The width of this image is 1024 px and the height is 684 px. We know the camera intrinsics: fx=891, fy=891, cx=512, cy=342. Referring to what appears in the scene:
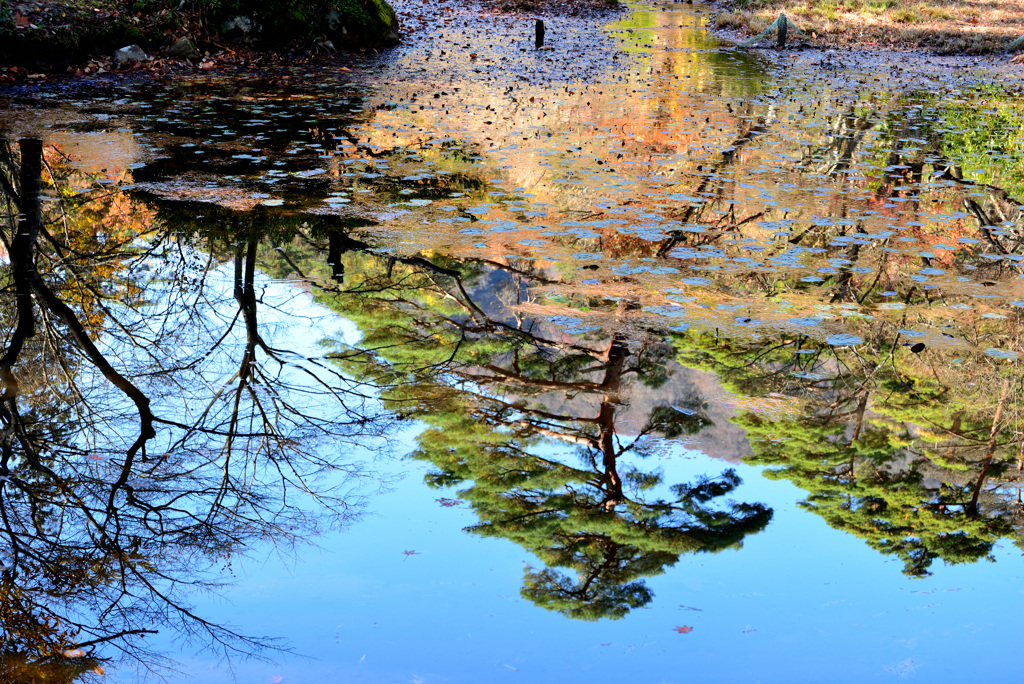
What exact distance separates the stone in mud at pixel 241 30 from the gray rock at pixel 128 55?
1.95 m

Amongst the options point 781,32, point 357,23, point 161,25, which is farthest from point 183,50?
point 781,32

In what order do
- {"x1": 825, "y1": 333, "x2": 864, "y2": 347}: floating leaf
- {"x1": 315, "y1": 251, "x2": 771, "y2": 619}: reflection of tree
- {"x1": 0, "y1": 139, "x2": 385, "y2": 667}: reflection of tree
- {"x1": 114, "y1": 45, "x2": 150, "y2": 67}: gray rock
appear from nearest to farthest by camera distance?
{"x1": 0, "y1": 139, "x2": 385, "y2": 667}: reflection of tree, {"x1": 315, "y1": 251, "x2": 771, "y2": 619}: reflection of tree, {"x1": 825, "y1": 333, "x2": 864, "y2": 347}: floating leaf, {"x1": 114, "y1": 45, "x2": 150, "y2": 67}: gray rock

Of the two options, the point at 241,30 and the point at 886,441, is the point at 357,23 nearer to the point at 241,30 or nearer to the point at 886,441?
the point at 241,30

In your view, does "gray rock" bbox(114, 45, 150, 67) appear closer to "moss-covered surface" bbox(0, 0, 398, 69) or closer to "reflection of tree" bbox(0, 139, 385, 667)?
"moss-covered surface" bbox(0, 0, 398, 69)

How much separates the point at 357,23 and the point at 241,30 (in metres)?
2.61

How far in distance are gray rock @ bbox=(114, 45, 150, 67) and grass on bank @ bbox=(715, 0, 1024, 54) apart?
1955 cm

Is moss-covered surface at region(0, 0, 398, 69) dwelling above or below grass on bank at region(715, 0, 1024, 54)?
below

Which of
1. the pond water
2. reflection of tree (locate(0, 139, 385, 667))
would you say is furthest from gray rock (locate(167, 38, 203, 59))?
reflection of tree (locate(0, 139, 385, 667))

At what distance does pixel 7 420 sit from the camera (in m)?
4.81

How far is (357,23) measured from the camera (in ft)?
63.6

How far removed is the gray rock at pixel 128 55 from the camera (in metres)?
16.1

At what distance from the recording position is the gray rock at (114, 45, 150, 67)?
16.1 m

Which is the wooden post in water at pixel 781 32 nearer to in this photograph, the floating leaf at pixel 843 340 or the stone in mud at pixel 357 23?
the stone in mud at pixel 357 23

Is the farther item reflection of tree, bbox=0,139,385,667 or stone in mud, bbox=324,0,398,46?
stone in mud, bbox=324,0,398,46
